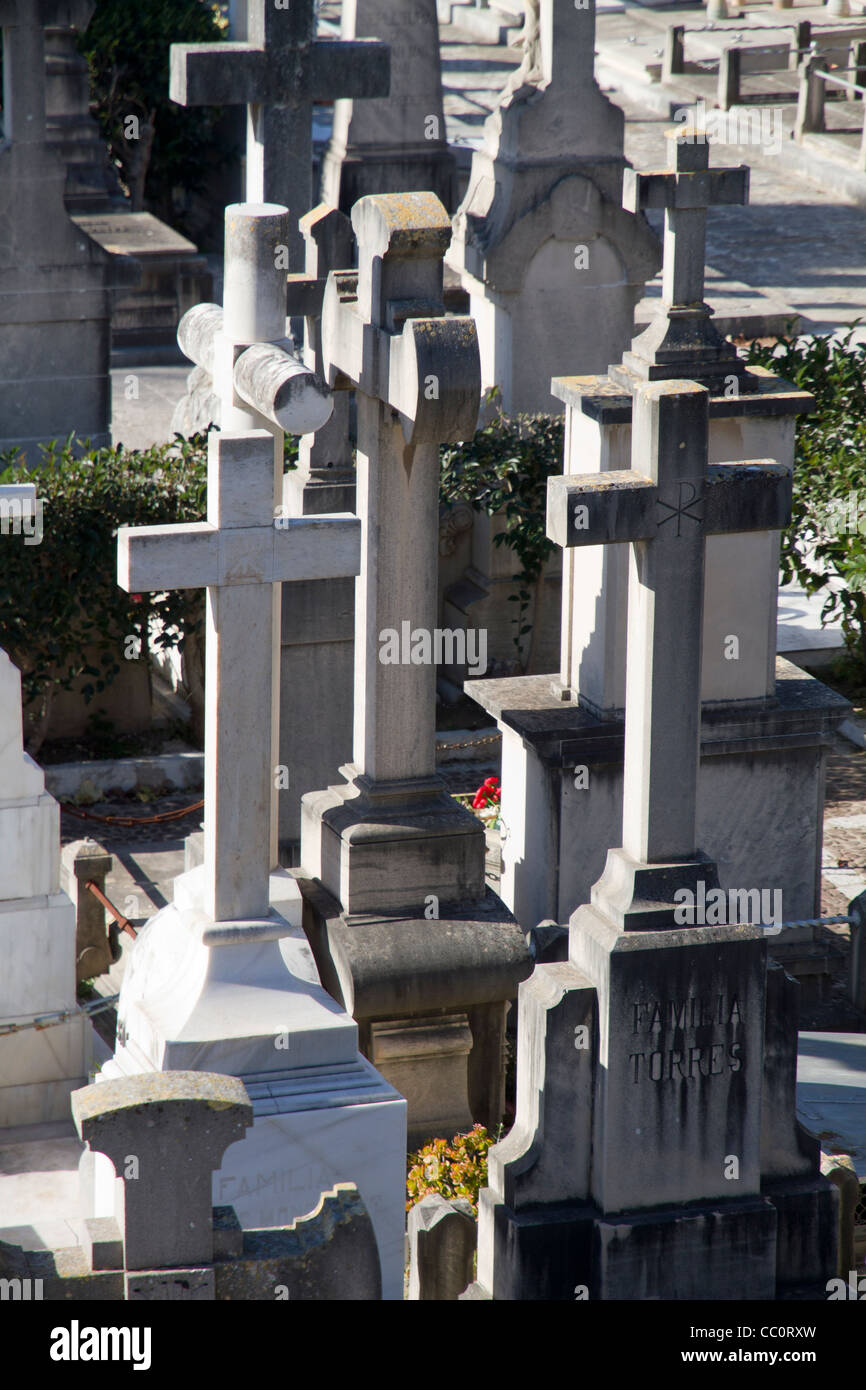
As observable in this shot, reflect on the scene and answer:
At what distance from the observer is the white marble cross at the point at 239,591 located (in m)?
6.65

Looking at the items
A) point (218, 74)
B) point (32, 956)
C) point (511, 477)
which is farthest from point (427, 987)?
point (218, 74)

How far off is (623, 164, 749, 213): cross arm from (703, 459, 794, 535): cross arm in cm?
219

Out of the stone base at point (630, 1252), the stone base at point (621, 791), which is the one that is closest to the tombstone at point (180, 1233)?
the stone base at point (630, 1252)

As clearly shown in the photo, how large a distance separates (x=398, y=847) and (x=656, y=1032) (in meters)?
1.61

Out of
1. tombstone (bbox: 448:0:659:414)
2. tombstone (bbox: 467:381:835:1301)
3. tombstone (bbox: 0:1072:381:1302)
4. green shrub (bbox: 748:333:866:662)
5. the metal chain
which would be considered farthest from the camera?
tombstone (bbox: 448:0:659:414)

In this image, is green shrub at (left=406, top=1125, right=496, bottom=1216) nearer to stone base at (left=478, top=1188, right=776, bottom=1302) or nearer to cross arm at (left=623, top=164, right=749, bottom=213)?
stone base at (left=478, top=1188, right=776, bottom=1302)

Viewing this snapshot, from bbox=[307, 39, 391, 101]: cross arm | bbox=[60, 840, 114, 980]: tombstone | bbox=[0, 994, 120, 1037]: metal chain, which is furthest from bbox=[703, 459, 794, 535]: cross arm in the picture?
bbox=[307, 39, 391, 101]: cross arm

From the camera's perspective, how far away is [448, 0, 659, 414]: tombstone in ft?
42.7

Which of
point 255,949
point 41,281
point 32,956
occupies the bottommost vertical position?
point 32,956

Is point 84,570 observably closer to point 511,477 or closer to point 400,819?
point 511,477

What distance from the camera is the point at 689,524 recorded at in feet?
21.0

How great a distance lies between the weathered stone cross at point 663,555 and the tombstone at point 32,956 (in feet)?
8.65

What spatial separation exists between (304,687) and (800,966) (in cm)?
259

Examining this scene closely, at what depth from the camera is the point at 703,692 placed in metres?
9.20
